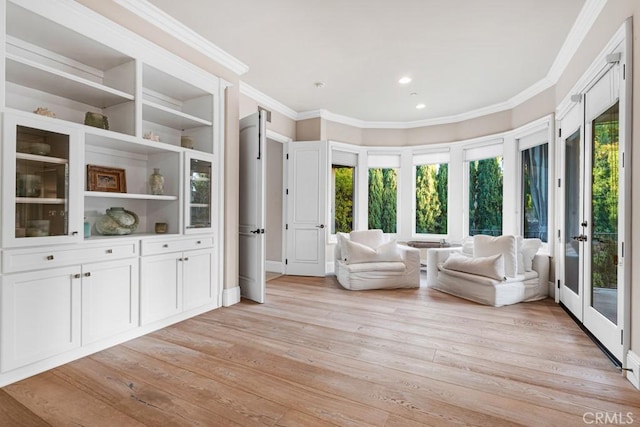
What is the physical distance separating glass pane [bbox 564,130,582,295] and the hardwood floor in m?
0.54

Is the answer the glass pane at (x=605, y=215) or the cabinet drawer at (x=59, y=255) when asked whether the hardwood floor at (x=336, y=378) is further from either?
the cabinet drawer at (x=59, y=255)

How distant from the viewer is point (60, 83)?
2.41 metres

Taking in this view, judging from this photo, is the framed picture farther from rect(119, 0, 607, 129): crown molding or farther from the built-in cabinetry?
rect(119, 0, 607, 129): crown molding

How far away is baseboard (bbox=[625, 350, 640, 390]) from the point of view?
1.96m

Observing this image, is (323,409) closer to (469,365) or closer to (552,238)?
(469,365)

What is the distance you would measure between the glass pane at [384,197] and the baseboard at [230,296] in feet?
10.8

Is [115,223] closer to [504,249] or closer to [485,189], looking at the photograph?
[504,249]

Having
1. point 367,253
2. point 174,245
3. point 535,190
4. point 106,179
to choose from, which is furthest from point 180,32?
point 535,190

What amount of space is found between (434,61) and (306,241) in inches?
131

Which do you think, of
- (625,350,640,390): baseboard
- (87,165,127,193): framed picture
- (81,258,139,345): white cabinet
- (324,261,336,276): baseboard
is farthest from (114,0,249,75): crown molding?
(625,350,640,390): baseboard

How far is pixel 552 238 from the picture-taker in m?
4.10

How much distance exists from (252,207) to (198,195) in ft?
2.32

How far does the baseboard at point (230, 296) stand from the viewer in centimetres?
368

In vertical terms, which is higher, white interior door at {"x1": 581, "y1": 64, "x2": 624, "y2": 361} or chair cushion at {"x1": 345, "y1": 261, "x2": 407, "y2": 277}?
white interior door at {"x1": 581, "y1": 64, "x2": 624, "y2": 361}
